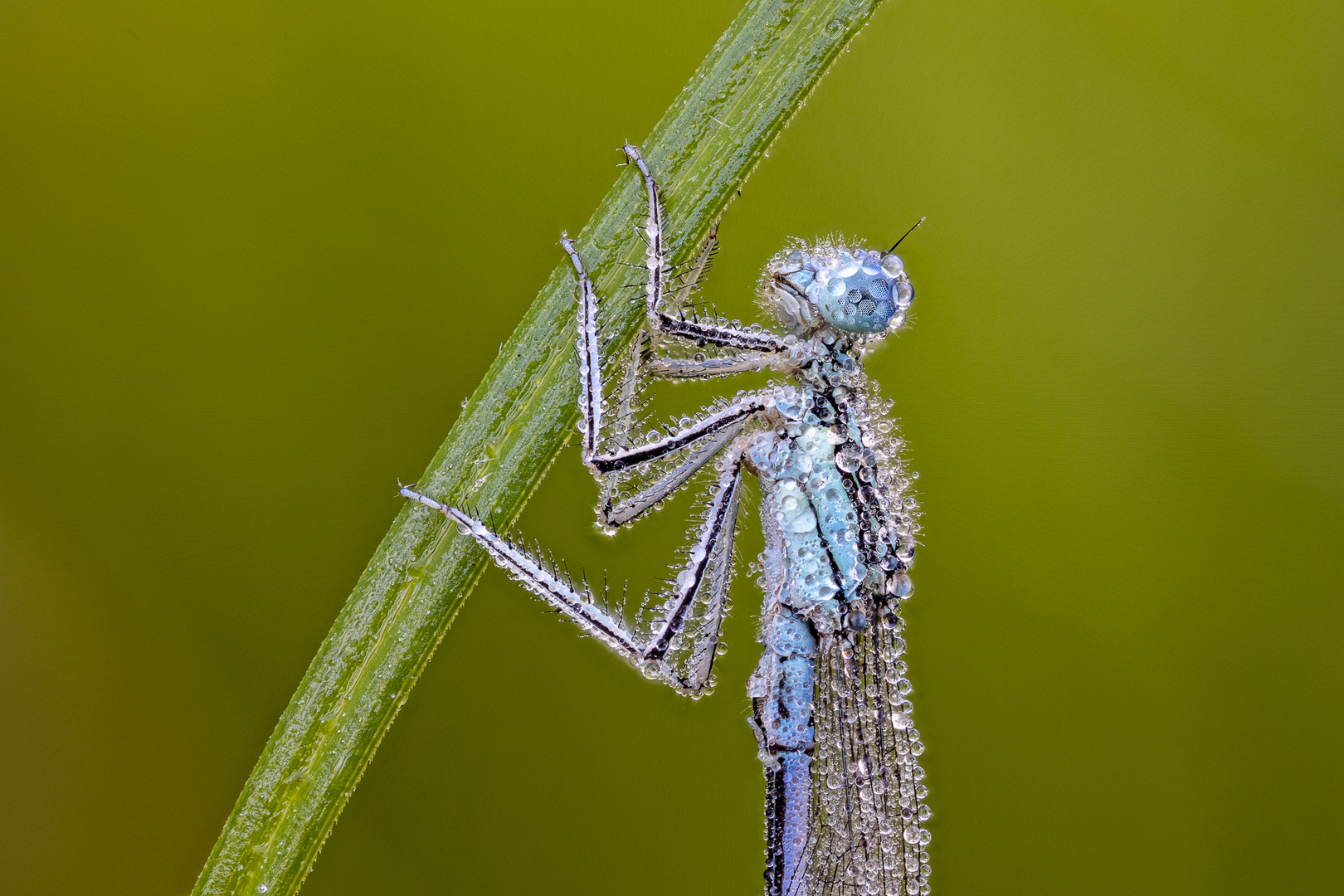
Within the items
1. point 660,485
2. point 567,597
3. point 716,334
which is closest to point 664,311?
point 716,334

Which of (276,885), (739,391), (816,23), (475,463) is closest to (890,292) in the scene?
(739,391)

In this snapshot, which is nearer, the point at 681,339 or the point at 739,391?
the point at 681,339

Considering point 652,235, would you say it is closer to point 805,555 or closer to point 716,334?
point 716,334

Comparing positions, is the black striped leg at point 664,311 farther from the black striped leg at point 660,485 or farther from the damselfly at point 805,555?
the black striped leg at point 660,485

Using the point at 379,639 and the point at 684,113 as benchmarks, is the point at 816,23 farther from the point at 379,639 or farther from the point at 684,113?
the point at 379,639

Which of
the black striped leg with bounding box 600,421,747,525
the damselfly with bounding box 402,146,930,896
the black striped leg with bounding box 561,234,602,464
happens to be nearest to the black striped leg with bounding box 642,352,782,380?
the damselfly with bounding box 402,146,930,896

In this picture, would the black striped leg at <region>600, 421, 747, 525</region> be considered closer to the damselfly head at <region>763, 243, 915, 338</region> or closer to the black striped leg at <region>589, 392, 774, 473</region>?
the black striped leg at <region>589, 392, 774, 473</region>
